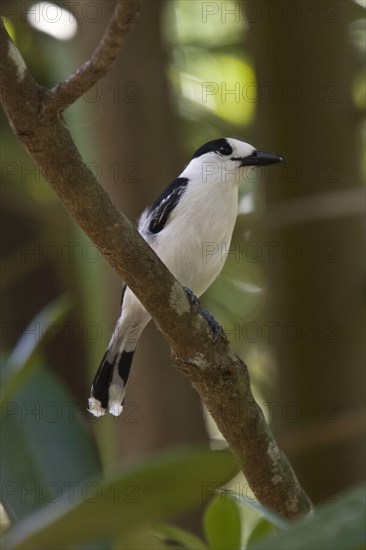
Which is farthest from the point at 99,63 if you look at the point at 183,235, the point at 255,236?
the point at 255,236

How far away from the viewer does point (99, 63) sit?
5.64 ft

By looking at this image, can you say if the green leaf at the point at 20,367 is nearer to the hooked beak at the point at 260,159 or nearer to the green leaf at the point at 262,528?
the green leaf at the point at 262,528

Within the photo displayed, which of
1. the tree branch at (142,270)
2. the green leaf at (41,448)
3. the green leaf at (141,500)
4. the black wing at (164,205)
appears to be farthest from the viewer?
the black wing at (164,205)

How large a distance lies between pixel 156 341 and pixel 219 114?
158cm

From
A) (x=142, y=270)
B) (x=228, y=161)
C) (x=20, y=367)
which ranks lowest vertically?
(x=228, y=161)

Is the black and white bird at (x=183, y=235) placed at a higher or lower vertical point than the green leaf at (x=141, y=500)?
lower

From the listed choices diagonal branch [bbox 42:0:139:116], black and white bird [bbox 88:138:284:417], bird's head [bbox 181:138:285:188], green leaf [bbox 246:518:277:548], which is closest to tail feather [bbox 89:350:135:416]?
black and white bird [bbox 88:138:284:417]

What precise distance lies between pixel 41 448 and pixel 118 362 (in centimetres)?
99

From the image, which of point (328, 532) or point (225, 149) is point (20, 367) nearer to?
point (328, 532)

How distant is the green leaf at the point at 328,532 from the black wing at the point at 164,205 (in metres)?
2.33

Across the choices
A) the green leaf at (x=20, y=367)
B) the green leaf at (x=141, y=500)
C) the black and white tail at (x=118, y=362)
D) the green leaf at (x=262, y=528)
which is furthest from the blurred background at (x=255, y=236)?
the green leaf at (x=141, y=500)

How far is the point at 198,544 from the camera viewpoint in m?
1.75

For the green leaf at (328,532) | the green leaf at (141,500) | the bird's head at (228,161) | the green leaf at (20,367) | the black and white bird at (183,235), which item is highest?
the green leaf at (328,532)

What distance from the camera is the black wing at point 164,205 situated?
3330 mm
